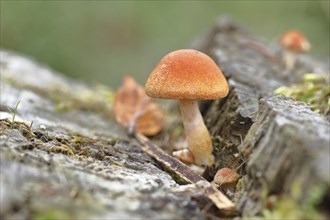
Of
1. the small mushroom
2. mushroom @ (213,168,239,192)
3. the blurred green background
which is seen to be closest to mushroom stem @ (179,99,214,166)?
the small mushroom

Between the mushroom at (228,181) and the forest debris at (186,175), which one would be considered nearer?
the forest debris at (186,175)

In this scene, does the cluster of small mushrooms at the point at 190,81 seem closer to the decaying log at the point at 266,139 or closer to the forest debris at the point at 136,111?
the decaying log at the point at 266,139

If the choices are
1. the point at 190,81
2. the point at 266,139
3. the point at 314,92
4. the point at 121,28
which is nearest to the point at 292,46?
the point at 314,92

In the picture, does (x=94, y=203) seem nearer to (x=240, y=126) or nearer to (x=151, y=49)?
(x=240, y=126)

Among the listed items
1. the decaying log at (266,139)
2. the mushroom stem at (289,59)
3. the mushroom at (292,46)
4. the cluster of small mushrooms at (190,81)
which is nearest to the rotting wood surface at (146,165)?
the decaying log at (266,139)

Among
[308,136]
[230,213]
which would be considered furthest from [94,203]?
[308,136]

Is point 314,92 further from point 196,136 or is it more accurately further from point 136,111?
point 136,111
